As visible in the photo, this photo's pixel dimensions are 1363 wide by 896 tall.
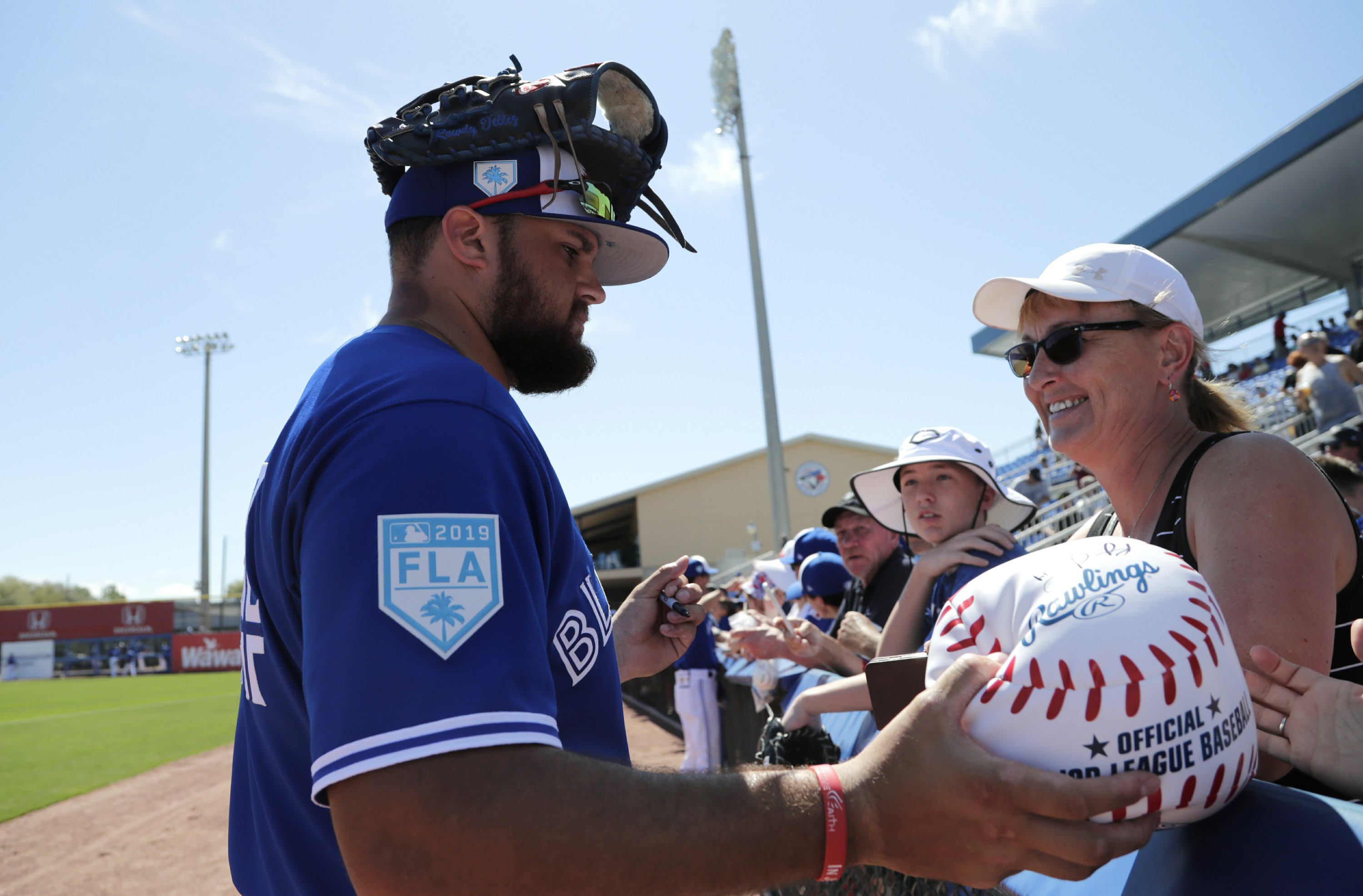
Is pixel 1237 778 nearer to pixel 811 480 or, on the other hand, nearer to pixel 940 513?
pixel 940 513

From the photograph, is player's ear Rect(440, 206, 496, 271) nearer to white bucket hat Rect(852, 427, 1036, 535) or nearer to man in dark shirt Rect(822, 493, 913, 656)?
white bucket hat Rect(852, 427, 1036, 535)

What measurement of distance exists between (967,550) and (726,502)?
3192 centimetres

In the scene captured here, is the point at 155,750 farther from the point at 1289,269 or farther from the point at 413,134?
the point at 1289,269

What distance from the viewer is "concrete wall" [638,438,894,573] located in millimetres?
34562

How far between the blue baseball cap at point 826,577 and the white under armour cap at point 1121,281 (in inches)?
161

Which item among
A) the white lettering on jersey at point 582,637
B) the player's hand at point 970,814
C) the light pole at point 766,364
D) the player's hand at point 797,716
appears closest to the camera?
the player's hand at point 970,814

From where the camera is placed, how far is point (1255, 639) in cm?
162

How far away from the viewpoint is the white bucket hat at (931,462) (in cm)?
385

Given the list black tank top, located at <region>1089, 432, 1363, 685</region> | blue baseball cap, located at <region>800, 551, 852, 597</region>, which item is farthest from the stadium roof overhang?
black tank top, located at <region>1089, 432, 1363, 685</region>

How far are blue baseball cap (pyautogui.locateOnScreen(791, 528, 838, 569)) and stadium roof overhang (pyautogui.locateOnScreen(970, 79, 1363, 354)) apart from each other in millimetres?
9398

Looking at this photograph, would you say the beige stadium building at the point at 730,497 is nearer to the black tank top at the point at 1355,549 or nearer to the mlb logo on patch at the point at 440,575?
the black tank top at the point at 1355,549

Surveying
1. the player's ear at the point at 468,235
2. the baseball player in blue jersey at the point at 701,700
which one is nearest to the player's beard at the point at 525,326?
the player's ear at the point at 468,235

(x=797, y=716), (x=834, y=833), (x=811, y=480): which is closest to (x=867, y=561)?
(x=797, y=716)

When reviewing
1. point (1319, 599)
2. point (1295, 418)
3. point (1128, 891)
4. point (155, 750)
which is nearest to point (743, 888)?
point (1128, 891)
